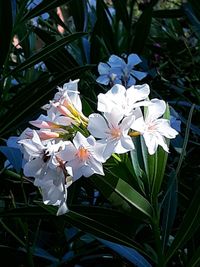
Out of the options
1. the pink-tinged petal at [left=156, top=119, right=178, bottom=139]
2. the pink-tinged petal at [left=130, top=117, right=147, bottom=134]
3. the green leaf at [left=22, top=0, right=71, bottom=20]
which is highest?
the pink-tinged petal at [left=130, top=117, right=147, bottom=134]

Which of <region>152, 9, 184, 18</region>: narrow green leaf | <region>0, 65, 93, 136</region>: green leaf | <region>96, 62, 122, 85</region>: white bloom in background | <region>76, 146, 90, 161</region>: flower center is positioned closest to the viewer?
<region>76, 146, 90, 161</region>: flower center

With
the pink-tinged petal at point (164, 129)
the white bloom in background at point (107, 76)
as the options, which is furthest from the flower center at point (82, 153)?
the white bloom in background at point (107, 76)

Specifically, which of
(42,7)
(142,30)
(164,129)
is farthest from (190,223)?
(142,30)

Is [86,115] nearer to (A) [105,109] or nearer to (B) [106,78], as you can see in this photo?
(A) [105,109]

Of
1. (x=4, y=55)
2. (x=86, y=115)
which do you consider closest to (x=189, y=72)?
(x=4, y=55)

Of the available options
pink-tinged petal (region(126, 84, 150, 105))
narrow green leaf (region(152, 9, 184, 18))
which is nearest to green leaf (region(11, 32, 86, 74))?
pink-tinged petal (region(126, 84, 150, 105))

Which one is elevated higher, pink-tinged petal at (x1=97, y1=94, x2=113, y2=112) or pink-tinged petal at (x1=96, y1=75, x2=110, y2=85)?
pink-tinged petal at (x1=97, y1=94, x2=113, y2=112)

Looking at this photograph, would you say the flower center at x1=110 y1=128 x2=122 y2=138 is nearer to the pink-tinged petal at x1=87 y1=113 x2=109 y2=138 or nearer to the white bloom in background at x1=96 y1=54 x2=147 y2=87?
the pink-tinged petal at x1=87 y1=113 x2=109 y2=138
